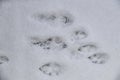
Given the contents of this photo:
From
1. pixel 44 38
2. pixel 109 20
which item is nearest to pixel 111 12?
pixel 109 20

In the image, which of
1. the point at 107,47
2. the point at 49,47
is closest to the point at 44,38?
the point at 49,47

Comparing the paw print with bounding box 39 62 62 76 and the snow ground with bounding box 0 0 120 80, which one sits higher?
the snow ground with bounding box 0 0 120 80

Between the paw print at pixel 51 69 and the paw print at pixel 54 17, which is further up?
the paw print at pixel 54 17

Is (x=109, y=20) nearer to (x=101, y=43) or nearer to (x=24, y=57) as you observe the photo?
(x=101, y=43)

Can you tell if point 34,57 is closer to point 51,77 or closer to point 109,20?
point 51,77

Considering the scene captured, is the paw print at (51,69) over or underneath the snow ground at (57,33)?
underneath

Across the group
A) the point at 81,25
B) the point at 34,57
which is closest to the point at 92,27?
the point at 81,25
